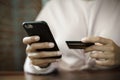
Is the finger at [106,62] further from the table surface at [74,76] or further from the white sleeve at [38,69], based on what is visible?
the white sleeve at [38,69]

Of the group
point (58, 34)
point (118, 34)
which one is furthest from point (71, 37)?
point (118, 34)

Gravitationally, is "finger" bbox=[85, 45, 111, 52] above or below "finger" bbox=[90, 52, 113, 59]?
above

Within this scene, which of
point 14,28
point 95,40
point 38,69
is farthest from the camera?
point 14,28

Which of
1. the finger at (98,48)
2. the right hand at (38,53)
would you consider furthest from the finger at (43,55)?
the finger at (98,48)

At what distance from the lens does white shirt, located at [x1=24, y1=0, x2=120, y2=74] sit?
1.11 m

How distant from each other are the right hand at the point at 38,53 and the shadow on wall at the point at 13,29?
0.57m

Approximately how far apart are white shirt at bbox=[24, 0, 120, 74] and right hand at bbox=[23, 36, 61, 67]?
48mm

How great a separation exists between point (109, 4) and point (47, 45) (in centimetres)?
39

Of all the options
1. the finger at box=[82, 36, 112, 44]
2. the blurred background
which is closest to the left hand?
the finger at box=[82, 36, 112, 44]

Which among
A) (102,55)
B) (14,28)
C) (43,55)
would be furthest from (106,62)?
(14,28)

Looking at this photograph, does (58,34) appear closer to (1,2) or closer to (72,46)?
(72,46)

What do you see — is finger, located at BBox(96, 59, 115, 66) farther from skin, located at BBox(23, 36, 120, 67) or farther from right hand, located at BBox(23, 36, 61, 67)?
right hand, located at BBox(23, 36, 61, 67)

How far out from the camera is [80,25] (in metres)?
1.15

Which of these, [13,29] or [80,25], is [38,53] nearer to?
[80,25]
